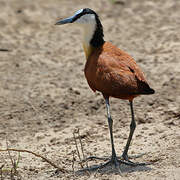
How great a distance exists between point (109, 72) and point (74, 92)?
261 cm

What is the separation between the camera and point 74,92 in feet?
27.9

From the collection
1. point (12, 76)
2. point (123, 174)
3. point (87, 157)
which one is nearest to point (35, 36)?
point (12, 76)

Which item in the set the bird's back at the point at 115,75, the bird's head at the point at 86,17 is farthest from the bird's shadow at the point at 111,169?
the bird's head at the point at 86,17

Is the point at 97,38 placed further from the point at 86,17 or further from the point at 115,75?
the point at 115,75

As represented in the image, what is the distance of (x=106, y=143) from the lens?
705cm

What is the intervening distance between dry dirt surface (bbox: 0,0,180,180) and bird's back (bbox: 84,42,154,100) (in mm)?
871

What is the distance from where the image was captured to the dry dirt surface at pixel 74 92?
6387mm

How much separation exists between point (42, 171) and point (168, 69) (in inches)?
145

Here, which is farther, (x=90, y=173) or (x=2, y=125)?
(x=2, y=125)

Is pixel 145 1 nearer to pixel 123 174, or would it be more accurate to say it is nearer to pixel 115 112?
pixel 115 112

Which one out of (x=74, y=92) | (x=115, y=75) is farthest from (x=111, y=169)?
(x=74, y=92)

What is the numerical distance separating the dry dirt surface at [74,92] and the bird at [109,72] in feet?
1.98

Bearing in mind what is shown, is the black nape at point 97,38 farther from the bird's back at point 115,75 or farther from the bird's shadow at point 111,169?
the bird's shadow at point 111,169

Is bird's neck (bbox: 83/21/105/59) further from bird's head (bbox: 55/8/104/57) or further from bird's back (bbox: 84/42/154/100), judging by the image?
bird's back (bbox: 84/42/154/100)
